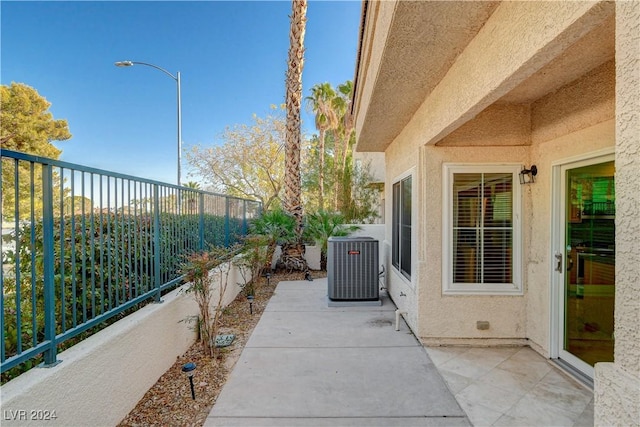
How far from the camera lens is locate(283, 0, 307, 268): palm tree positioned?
9406mm

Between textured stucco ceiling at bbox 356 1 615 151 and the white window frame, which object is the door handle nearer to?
the white window frame

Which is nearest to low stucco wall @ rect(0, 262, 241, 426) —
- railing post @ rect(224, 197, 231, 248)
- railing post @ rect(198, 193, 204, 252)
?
railing post @ rect(198, 193, 204, 252)

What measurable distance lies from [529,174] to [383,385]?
3.22 m

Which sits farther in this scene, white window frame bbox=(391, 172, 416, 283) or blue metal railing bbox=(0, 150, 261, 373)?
white window frame bbox=(391, 172, 416, 283)

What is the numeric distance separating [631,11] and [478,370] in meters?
3.72

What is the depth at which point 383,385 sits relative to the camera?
3406 mm

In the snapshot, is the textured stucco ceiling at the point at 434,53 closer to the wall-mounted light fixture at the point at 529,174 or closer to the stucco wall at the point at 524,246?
the stucco wall at the point at 524,246

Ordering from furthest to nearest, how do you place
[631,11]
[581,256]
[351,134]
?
[351,134] < [581,256] < [631,11]

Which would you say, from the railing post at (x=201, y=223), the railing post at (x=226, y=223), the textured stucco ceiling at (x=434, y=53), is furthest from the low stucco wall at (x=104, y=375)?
the textured stucco ceiling at (x=434, y=53)

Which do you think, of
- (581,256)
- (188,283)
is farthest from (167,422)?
(581,256)

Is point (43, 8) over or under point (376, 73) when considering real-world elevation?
over

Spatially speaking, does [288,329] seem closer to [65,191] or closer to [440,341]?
[440,341]

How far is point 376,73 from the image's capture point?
11.2 feet

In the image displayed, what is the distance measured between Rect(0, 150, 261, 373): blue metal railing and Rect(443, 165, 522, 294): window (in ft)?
12.4
